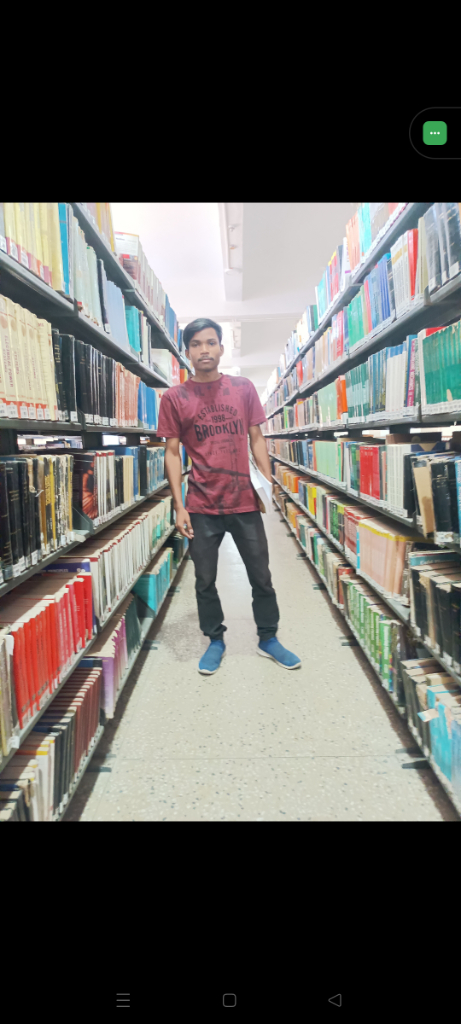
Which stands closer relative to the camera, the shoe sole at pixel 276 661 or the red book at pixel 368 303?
the red book at pixel 368 303

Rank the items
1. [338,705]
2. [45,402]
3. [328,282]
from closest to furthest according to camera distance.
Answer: [45,402] → [338,705] → [328,282]

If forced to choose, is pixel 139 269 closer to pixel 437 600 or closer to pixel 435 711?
pixel 437 600

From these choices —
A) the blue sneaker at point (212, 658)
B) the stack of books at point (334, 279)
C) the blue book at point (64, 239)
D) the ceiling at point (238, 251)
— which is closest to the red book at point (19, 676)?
the blue book at point (64, 239)

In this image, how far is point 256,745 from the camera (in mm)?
1392

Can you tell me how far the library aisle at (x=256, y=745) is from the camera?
3.73ft

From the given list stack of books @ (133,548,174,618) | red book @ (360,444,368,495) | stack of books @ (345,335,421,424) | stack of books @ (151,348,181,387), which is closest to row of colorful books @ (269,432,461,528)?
red book @ (360,444,368,495)

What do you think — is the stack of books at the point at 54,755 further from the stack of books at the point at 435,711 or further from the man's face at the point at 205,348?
the man's face at the point at 205,348

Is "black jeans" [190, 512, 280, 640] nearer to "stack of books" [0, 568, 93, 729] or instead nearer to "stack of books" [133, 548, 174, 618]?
"stack of books" [133, 548, 174, 618]

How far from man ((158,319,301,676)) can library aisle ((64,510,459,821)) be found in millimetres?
165

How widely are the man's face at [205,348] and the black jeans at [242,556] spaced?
24.0 inches
